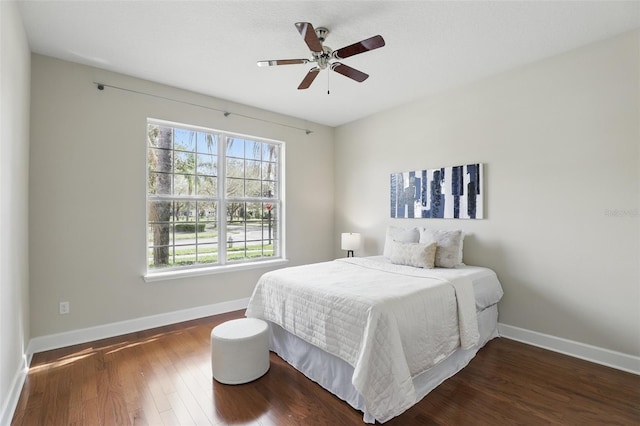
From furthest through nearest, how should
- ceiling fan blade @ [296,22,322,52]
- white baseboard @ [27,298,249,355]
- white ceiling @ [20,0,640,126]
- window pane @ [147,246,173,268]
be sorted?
window pane @ [147,246,173,268] < white baseboard @ [27,298,249,355] < white ceiling @ [20,0,640,126] < ceiling fan blade @ [296,22,322,52]

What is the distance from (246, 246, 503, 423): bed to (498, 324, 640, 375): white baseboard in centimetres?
30

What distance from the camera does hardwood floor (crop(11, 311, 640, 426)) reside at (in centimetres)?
189

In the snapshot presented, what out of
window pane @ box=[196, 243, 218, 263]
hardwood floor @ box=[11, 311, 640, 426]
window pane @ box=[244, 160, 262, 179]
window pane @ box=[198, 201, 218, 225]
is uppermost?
window pane @ box=[244, 160, 262, 179]

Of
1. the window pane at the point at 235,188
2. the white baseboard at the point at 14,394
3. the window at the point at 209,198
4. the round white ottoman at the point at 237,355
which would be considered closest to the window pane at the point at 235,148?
the window at the point at 209,198

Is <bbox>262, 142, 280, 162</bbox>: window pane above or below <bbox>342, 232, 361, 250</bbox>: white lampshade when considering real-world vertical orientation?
above

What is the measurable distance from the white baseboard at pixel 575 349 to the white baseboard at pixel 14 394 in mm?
3986

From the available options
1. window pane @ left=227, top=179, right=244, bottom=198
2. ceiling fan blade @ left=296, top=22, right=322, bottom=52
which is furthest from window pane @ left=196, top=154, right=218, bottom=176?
ceiling fan blade @ left=296, top=22, right=322, bottom=52

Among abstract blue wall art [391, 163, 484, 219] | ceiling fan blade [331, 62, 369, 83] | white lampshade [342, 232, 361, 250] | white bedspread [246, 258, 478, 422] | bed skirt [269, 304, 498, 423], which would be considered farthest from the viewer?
white lampshade [342, 232, 361, 250]

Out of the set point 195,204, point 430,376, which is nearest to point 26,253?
point 195,204

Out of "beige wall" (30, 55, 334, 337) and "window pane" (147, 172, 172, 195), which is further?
"window pane" (147, 172, 172, 195)

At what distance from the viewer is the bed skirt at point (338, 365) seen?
2039 millimetres

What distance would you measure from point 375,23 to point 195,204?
2.81 metres

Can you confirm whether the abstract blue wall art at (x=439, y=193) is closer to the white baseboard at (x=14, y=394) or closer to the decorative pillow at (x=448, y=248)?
the decorative pillow at (x=448, y=248)

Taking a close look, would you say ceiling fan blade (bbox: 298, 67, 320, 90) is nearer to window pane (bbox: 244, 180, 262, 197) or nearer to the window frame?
the window frame
